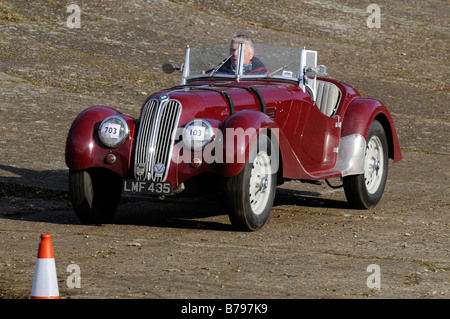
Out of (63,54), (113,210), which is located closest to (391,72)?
(63,54)

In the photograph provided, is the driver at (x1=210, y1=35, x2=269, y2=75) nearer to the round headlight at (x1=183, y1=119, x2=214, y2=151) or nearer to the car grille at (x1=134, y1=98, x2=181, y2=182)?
the car grille at (x1=134, y1=98, x2=181, y2=182)

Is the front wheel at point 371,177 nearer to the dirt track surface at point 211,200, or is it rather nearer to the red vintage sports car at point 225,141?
the red vintage sports car at point 225,141

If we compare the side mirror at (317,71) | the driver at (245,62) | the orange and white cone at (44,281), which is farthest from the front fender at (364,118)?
the orange and white cone at (44,281)

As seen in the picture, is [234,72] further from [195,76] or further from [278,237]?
[278,237]

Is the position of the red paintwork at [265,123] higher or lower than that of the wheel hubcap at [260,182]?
higher

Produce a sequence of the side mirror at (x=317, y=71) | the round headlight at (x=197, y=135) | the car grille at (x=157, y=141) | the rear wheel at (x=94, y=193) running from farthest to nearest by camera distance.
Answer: the side mirror at (x=317, y=71) → the rear wheel at (x=94, y=193) → the car grille at (x=157, y=141) → the round headlight at (x=197, y=135)

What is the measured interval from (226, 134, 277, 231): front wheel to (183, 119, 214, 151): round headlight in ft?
1.35

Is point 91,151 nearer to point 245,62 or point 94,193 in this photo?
point 94,193

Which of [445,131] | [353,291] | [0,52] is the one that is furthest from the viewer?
[0,52]

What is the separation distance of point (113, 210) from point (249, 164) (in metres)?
1.66

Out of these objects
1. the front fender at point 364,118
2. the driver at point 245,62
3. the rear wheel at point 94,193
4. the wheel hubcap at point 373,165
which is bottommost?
the rear wheel at point 94,193

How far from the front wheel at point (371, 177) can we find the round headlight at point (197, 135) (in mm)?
2511

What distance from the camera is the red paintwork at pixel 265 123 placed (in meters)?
7.47
